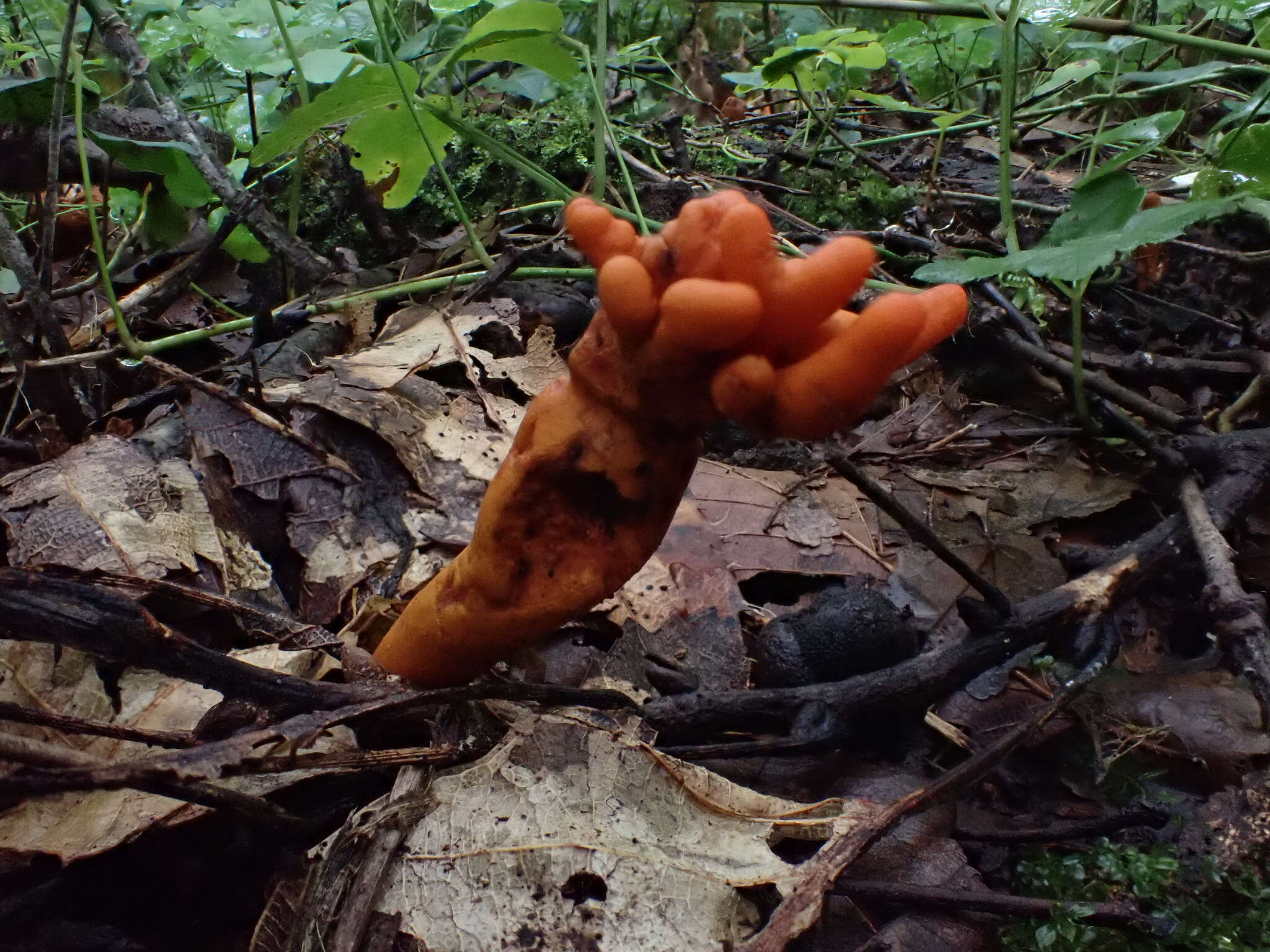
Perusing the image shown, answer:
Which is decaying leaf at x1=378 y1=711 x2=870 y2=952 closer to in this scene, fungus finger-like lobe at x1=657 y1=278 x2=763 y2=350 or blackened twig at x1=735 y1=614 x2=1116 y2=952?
blackened twig at x1=735 y1=614 x2=1116 y2=952

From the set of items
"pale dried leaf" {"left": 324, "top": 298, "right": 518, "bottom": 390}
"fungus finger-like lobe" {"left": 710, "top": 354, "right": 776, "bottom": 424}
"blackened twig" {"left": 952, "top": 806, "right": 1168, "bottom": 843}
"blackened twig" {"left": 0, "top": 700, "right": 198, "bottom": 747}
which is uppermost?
"fungus finger-like lobe" {"left": 710, "top": 354, "right": 776, "bottom": 424}

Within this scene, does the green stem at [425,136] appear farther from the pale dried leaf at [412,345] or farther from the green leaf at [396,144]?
the pale dried leaf at [412,345]

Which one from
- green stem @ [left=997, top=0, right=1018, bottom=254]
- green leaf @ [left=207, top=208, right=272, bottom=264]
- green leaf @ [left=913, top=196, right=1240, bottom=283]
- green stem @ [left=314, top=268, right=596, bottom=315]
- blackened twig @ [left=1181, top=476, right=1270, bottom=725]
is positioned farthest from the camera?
green leaf @ [left=207, top=208, right=272, bottom=264]

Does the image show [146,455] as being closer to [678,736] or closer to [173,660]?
[173,660]

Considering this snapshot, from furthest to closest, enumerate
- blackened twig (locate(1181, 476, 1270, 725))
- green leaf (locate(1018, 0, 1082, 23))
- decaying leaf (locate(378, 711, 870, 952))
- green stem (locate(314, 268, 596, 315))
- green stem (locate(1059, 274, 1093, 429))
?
green stem (locate(314, 268, 596, 315)) → green leaf (locate(1018, 0, 1082, 23)) → green stem (locate(1059, 274, 1093, 429)) → blackened twig (locate(1181, 476, 1270, 725)) → decaying leaf (locate(378, 711, 870, 952))

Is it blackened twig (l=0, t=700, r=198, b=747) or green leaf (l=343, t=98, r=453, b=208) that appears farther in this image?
green leaf (l=343, t=98, r=453, b=208)

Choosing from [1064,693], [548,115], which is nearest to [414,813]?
[1064,693]

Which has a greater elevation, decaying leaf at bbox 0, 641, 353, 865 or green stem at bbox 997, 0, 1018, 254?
green stem at bbox 997, 0, 1018, 254

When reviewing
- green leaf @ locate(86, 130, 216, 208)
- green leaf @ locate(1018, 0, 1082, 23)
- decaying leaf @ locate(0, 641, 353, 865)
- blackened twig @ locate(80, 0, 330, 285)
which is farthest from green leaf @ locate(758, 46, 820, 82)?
decaying leaf @ locate(0, 641, 353, 865)

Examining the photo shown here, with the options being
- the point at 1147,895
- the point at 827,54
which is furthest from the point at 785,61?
the point at 1147,895
